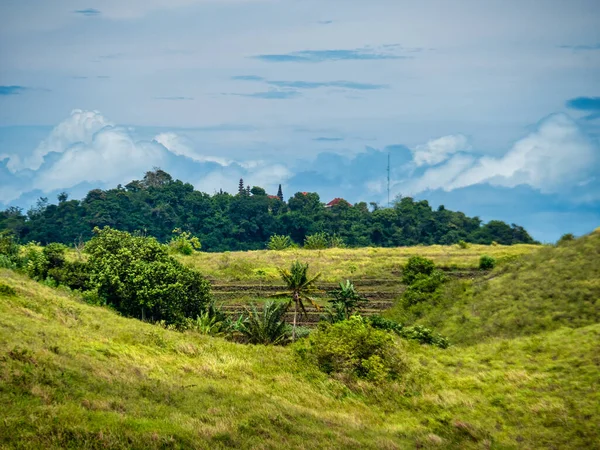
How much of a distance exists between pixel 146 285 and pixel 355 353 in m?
16.8

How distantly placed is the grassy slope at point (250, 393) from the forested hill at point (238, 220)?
283 ft

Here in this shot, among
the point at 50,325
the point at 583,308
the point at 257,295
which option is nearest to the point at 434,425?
the point at 50,325

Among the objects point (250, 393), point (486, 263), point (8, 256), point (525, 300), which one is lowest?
point (250, 393)

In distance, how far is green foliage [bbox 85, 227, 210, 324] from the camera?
42.4 metres

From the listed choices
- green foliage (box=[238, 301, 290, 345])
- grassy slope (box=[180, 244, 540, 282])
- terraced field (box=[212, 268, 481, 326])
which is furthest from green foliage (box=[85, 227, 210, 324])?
grassy slope (box=[180, 244, 540, 282])

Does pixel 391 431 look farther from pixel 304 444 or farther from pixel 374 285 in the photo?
pixel 374 285

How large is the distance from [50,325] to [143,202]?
104328 mm

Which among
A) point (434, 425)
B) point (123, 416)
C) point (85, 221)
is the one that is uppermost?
point (85, 221)

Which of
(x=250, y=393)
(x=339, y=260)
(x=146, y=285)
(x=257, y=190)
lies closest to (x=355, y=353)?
(x=250, y=393)

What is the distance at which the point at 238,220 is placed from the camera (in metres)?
129

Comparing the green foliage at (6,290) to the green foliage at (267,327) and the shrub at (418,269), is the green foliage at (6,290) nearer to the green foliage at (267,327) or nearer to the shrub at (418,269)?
the green foliage at (267,327)

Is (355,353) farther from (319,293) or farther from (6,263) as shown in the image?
(319,293)

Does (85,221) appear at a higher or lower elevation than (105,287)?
higher

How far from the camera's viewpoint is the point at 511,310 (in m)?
44.7
